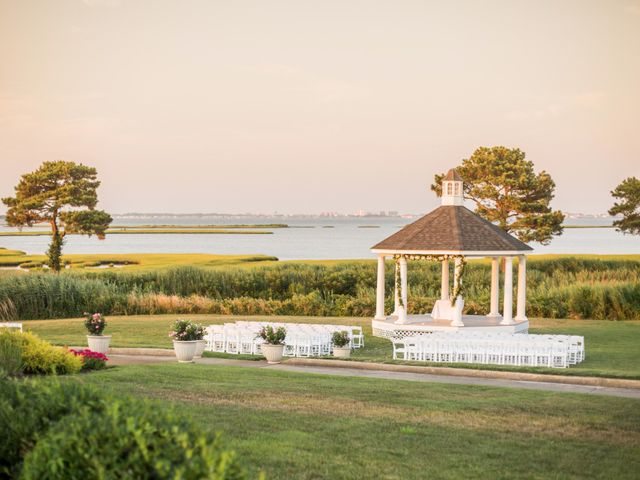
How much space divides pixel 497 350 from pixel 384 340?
6.15 m

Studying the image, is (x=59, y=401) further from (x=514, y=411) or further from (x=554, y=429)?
(x=514, y=411)

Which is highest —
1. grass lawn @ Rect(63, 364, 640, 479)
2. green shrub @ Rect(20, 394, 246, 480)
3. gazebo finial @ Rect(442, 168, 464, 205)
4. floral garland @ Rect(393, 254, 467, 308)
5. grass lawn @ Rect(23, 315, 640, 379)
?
gazebo finial @ Rect(442, 168, 464, 205)

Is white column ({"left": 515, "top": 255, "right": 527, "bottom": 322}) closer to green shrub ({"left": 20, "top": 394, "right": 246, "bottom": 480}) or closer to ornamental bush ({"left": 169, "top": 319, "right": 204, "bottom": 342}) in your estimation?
ornamental bush ({"left": 169, "top": 319, "right": 204, "bottom": 342})

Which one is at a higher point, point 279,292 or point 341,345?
point 279,292

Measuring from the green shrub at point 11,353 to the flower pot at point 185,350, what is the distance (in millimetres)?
5393

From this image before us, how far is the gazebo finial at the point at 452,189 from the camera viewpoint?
2953 centimetres

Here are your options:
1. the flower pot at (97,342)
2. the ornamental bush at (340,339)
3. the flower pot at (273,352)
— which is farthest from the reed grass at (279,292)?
the flower pot at (273,352)

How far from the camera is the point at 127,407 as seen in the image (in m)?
5.66

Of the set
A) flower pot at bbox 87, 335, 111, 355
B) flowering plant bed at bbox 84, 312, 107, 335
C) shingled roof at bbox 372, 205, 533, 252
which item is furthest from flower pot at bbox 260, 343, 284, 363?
shingled roof at bbox 372, 205, 533, 252

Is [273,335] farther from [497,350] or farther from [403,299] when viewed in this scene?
[403,299]

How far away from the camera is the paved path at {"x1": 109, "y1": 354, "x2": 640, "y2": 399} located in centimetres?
1593

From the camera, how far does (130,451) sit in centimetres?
519

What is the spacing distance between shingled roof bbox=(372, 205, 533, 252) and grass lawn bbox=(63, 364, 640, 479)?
464 inches

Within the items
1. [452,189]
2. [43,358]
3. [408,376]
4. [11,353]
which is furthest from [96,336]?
[452,189]
